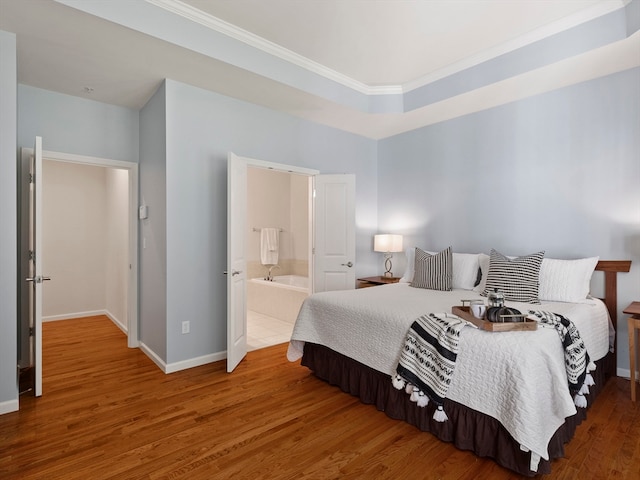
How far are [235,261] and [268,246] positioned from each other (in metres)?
3.27

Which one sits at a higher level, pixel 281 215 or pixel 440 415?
pixel 281 215

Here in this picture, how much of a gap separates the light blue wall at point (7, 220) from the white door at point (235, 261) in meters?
1.52

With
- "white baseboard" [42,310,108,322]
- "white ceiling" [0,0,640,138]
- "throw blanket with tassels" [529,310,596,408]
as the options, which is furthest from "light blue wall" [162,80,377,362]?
"white baseboard" [42,310,108,322]

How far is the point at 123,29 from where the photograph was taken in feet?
8.16

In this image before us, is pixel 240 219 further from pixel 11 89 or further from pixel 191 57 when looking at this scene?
pixel 11 89

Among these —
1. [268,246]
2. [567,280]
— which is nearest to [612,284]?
[567,280]

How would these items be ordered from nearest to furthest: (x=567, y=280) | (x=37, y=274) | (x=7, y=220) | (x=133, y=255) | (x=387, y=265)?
(x=7, y=220) < (x=37, y=274) < (x=567, y=280) < (x=133, y=255) < (x=387, y=265)

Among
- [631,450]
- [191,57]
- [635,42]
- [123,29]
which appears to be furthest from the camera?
[191,57]

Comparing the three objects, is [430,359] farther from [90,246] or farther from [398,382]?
[90,246]

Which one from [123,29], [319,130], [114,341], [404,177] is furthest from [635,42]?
[114,341]

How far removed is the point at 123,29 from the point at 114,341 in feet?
11.1

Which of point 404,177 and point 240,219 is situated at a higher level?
point 404,177

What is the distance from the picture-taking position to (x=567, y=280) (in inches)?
115

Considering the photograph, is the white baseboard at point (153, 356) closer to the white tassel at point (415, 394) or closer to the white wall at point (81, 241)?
the white wall at point (81, 241)
